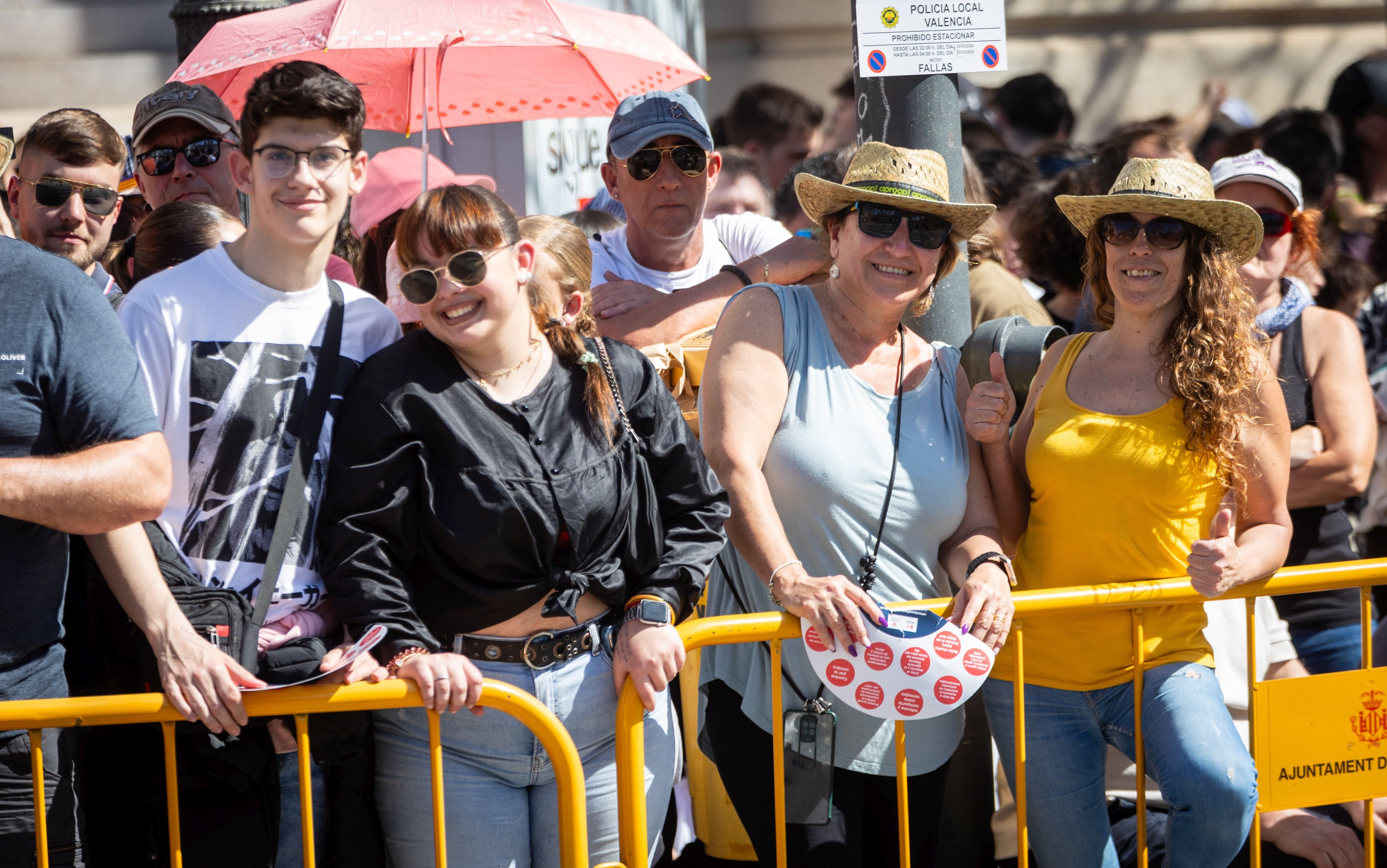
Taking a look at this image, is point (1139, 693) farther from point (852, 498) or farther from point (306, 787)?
point (306, 787)

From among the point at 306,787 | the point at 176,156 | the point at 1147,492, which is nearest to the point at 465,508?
the point at 306,787

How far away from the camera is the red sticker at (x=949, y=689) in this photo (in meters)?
2.89

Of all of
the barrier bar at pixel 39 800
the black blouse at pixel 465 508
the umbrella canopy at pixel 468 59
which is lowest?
the barrier bar at pixel 39 800

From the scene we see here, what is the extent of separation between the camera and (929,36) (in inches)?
136

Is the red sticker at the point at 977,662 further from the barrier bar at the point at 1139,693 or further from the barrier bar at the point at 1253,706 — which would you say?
the barrier bar at the point at 1253,706

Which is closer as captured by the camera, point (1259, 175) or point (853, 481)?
point (853, 481)

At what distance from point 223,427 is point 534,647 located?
784 mm

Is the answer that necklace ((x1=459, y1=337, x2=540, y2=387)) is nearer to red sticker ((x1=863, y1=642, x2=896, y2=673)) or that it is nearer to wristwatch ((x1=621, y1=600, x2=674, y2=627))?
wristwatch ((x1=621, y1=600, x2=674, y2=627))

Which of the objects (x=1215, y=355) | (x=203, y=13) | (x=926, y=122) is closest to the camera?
(x=1215, y=355)

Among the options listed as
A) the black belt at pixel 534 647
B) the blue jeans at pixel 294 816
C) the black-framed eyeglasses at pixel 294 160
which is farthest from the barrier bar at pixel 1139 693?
the black-framed eyeglasses at pixel 294 160

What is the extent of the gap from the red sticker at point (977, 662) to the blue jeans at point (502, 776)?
716mm

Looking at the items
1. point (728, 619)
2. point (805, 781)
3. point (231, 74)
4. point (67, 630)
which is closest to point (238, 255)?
point (67, 630)

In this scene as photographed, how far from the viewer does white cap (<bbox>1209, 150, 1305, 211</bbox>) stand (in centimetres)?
418

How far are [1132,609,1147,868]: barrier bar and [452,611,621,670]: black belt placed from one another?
1.28 m
